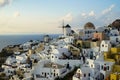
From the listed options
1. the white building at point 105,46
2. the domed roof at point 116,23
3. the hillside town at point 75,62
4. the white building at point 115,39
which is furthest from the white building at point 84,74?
the domed roof at point 116,23

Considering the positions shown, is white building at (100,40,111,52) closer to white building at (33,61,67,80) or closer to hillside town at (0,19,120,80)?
hillside town at (0,19,120,80)

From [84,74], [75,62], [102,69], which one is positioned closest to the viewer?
[84,74]

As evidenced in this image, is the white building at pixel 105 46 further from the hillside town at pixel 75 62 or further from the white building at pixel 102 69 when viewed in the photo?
the white building at pixel 102 69

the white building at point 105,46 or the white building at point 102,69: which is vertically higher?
the white building at point 105,46

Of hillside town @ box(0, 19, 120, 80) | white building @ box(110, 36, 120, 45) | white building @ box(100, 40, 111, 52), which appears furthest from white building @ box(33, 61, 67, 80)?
white building @ box(110, 36, 120, 45)

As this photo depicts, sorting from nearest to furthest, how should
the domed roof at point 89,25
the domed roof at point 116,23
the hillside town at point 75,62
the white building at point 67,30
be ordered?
the hillside town at point 75,62 → the domed roof at point 116,23 → the domed roof at point 89,25 → the white building at point 67,30

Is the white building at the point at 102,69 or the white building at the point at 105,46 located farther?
the white building at the point at 105,46

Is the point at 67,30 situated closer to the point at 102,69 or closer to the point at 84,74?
the point at 102,69

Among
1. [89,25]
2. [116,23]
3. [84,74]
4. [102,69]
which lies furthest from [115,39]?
[84,74]

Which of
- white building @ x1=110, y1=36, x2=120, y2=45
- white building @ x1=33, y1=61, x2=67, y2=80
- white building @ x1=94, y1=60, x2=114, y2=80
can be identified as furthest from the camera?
white building @ x1=110, y1=36, x2=120, y2=45

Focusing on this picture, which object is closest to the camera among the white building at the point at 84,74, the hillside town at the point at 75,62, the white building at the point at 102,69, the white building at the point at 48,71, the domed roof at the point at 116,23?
the white building at the point at 84,74

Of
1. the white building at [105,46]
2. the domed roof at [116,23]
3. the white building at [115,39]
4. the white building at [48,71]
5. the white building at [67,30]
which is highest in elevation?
the domed roof at [116,23]

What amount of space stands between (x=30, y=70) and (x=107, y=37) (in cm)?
1051

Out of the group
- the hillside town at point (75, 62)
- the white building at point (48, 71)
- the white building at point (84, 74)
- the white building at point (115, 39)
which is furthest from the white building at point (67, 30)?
the white building at point (84, 74)
